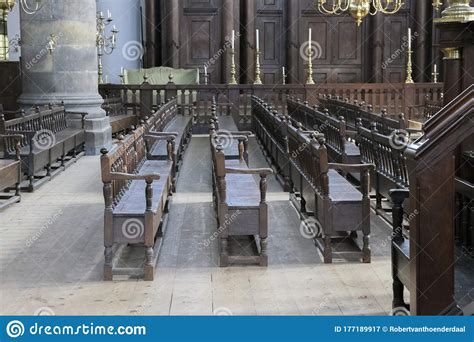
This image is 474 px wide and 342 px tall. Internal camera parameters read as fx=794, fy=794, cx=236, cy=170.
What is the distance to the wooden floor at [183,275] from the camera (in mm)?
4730

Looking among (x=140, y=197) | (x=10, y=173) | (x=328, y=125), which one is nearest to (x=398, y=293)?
(x=140, y=197)

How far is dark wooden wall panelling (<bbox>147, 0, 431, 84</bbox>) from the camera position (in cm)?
1877

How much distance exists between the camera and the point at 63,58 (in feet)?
39.4

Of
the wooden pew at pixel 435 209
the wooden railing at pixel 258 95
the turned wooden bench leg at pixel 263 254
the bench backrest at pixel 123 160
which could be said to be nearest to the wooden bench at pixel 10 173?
the bench backrest at pixel 123 160

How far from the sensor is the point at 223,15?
18.7m

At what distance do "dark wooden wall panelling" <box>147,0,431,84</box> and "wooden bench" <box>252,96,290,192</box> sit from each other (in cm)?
548

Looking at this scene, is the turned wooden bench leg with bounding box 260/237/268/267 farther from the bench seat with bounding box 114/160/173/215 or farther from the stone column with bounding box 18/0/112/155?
the stone column with bounding box 18/0/112/155

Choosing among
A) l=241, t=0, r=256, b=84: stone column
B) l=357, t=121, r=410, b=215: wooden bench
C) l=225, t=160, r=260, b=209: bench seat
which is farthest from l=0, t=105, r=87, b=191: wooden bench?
l=241, t=0, r=256, b=84: stone column

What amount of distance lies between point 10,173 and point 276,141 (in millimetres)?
3565

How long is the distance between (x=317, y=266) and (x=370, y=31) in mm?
14379

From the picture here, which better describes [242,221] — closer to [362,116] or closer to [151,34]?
[362,116]

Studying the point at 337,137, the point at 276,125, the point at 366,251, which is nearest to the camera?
the point at 366,251
